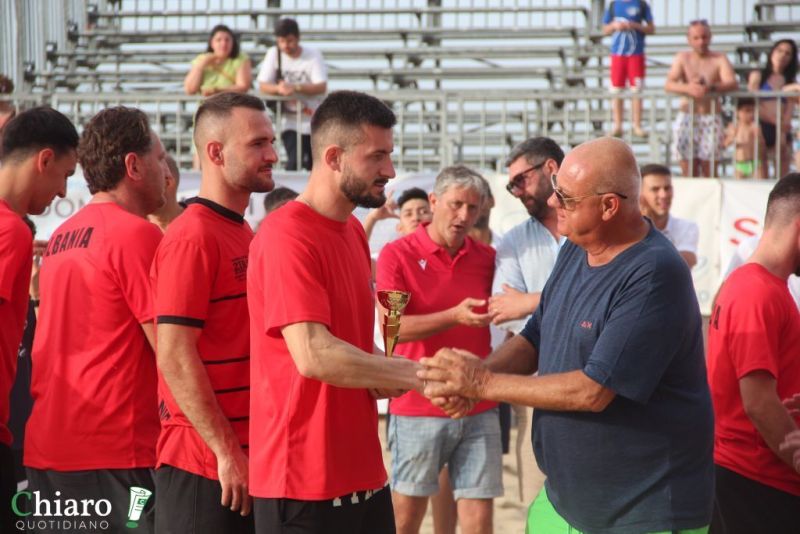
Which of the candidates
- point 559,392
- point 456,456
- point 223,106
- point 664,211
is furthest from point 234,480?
point 664,211

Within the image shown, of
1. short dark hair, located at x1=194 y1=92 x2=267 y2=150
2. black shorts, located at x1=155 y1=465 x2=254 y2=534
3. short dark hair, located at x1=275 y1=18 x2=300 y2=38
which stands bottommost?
black shorts, located at x1=155 y1=465 x2=254 y2=534

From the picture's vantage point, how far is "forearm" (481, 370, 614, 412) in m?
3.46

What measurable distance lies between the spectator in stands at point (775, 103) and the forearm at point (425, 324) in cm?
697

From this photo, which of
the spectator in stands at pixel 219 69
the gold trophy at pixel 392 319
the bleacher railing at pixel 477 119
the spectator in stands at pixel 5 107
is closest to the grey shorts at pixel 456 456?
the gold trophy at pixel 392 319

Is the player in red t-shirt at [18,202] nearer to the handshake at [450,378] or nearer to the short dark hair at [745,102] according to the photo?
the handshake at [450,378]

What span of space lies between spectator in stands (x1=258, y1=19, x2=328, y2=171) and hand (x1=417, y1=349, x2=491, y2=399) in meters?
8.31

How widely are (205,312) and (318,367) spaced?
614 mm

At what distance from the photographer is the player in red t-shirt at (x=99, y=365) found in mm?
4078

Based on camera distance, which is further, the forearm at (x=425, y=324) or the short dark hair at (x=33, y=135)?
the forearm at (x=425, y=324)

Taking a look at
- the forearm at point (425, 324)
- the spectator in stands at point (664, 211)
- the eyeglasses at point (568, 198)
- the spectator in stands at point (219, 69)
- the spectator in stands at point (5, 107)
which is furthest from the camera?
the spectator in stands at point (219, 69)

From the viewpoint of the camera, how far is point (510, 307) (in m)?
5.29

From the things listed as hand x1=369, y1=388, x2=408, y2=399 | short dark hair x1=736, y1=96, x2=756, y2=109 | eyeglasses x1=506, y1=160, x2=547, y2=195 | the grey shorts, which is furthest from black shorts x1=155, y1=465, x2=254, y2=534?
short dark hair x1=736, y1=96, x2=756, y2=109

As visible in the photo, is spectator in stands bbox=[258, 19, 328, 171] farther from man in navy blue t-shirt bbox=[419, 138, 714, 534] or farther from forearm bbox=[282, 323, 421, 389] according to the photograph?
forearm bbox=[282, 323, 421, 389]

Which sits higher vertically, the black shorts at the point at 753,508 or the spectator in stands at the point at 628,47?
the spectator in stands at the point at 628,47
